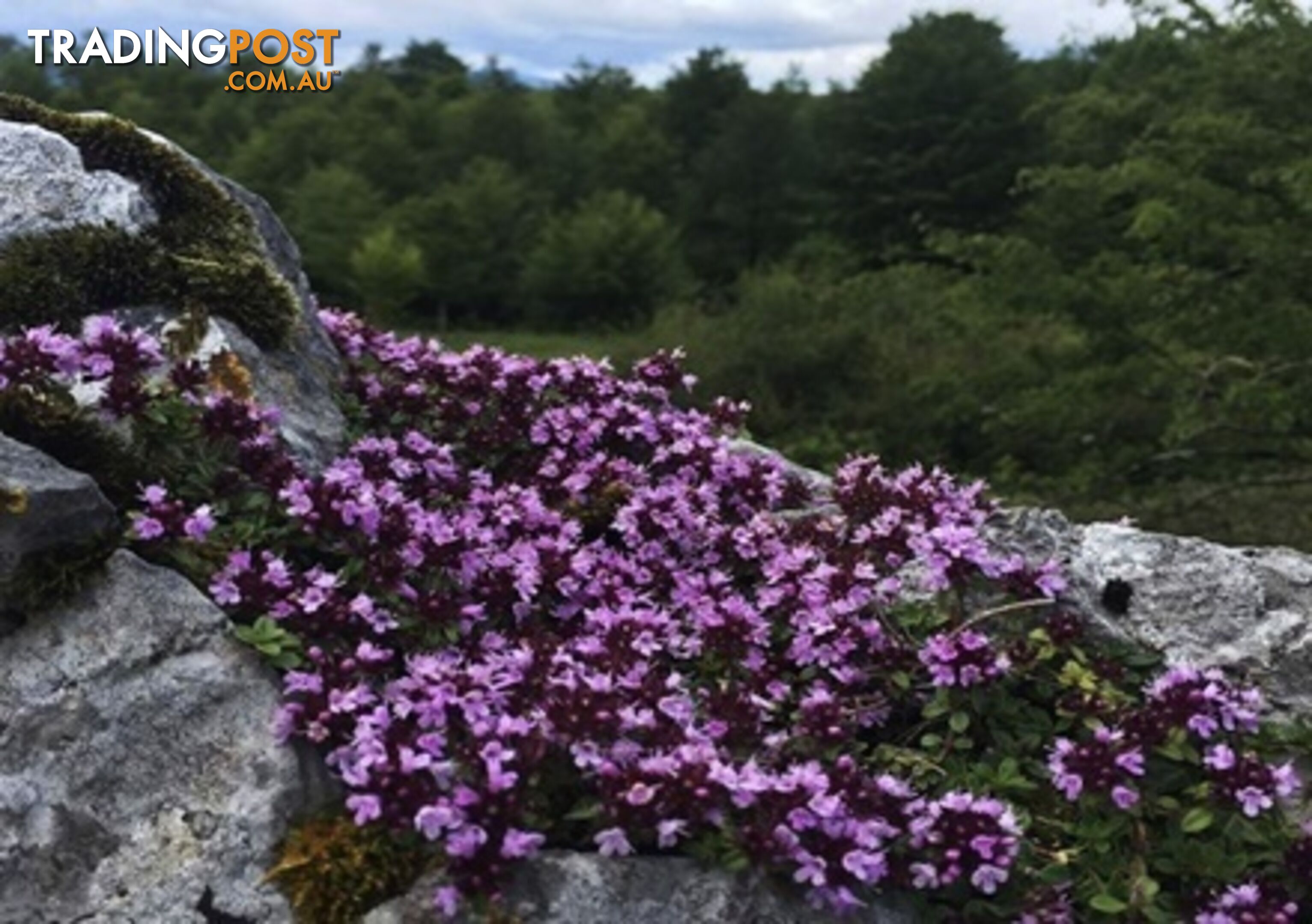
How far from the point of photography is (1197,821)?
3.24 metres

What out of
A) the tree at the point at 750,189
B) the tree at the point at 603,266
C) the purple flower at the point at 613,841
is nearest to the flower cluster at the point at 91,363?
the purple flower at the point at 613,841

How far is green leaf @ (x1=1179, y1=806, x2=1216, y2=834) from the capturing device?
323cm

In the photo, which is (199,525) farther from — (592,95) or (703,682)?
(592,95)

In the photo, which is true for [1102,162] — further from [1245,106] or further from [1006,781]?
[1006,781]

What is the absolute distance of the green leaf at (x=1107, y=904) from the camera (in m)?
3.09

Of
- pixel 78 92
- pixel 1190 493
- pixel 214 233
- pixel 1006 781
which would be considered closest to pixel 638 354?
pixel 1190 493

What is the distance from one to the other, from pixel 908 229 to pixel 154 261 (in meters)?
42.0

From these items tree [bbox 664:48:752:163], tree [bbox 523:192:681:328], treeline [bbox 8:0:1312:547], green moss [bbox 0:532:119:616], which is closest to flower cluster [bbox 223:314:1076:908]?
green moss [bbox 0:532:119:616]

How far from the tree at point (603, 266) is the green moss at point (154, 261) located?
37.4m

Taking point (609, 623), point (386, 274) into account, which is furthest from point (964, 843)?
point (386, 274)

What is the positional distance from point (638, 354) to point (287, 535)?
21803mm

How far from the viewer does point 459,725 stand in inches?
123

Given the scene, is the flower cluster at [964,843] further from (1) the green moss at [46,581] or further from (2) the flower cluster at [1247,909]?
(1) the green moss at [46,581]

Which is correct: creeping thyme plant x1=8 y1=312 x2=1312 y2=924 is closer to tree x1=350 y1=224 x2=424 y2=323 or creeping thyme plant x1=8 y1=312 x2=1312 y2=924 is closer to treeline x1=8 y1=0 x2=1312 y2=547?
treeline x1=8 y1=0 x2=1312 y2=547
